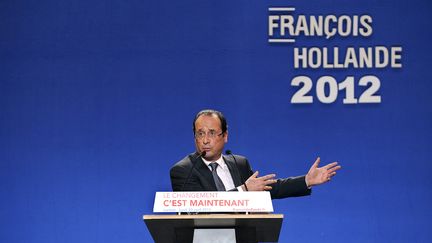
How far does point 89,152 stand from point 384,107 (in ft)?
6.49

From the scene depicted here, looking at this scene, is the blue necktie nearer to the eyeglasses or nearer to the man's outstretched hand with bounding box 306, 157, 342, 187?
the eyeglasses

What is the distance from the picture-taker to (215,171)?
334 centimetres

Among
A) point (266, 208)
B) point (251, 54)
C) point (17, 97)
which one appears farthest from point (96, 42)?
point (266, 208)

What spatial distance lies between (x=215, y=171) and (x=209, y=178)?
0.08 meters

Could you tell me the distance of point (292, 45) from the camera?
16.3ft

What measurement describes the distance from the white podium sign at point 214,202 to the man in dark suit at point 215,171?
587mm

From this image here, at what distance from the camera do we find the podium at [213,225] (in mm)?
2453

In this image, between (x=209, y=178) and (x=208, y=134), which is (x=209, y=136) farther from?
(x=209, y=178)

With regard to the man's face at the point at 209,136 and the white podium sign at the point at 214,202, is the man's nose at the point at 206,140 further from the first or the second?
the white podium sign at the point at 214,202

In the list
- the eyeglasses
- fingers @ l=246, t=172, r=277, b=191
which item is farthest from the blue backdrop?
fingers @ l=246, t=172, r=277, b=191

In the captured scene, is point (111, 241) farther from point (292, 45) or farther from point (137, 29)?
point (292, 45)

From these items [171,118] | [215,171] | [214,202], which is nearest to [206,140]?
[215,171]

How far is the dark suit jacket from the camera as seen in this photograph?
10.7 feet

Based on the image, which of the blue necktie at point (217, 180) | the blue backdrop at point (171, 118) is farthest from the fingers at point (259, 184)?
the blue backdrop at point (171, 118)
